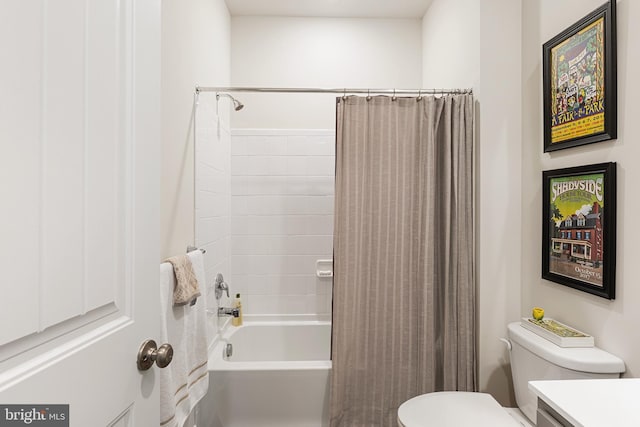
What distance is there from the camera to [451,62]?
7.59 ft

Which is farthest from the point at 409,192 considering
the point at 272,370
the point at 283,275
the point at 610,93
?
the point at 283,275

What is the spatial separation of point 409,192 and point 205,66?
1.41 m

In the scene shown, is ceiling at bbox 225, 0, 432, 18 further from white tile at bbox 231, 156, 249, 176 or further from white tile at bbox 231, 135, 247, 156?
white tile at bbox 231, 156, 249, 176

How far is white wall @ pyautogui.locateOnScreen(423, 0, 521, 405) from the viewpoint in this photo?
189 cm

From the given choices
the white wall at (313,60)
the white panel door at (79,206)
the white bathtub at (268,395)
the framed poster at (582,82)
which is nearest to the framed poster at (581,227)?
the framed poster at (582,82)

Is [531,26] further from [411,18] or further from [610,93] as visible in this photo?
[411,18]

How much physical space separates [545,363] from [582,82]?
1.12 meters

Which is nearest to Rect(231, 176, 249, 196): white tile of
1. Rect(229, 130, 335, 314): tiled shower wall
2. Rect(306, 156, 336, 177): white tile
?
Rect(229, 130, 335, 314): tiled shower wall

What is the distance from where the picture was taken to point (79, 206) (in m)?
0.65

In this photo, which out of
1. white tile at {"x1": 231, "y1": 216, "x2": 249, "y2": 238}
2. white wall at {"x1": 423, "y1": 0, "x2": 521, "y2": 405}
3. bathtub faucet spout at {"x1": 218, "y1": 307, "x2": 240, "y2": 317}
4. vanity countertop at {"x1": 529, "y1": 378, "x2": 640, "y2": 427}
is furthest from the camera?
white tile at {"x1": 231, "y1": 216, "x2": 249, "y2": 238}

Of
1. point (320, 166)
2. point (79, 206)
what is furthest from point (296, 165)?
point (79, 206)

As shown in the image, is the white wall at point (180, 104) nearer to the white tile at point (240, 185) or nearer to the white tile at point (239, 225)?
the white tile at point (240, 185)

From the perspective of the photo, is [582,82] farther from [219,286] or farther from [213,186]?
[219,286]

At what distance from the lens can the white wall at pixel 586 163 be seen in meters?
1.29
